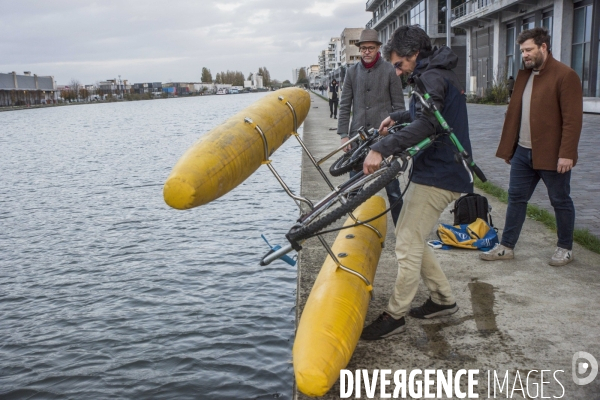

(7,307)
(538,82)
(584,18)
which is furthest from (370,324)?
(584,18)

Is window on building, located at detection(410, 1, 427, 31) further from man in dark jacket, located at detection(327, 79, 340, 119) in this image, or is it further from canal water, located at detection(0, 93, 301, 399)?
canal water, located at detection(0, 93, 301, 399)

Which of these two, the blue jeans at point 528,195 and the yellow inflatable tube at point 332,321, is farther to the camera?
the blue jeans at point 528,195

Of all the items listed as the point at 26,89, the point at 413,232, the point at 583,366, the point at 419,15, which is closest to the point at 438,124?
the point at 413,232

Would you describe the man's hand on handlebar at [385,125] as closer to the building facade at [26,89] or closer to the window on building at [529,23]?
the window on building at [529,23]

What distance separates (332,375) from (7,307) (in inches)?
228

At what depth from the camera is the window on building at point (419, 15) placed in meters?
58.0

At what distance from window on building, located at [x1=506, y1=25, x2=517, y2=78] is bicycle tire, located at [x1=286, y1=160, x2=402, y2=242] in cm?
3563

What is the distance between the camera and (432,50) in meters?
4.32

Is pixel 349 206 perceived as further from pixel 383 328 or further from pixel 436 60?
pixel 436 60

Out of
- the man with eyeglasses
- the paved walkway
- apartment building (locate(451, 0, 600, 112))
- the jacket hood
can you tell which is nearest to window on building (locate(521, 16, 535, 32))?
apartment building (locate(451, 0, 600, 112))

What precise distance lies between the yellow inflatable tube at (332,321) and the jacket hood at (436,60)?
1.58 meters

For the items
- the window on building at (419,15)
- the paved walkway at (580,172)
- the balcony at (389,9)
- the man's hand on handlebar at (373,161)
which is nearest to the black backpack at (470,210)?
the paved walkway at (580,172)

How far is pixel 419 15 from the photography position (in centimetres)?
Answer: 6025

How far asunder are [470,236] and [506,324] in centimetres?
207
